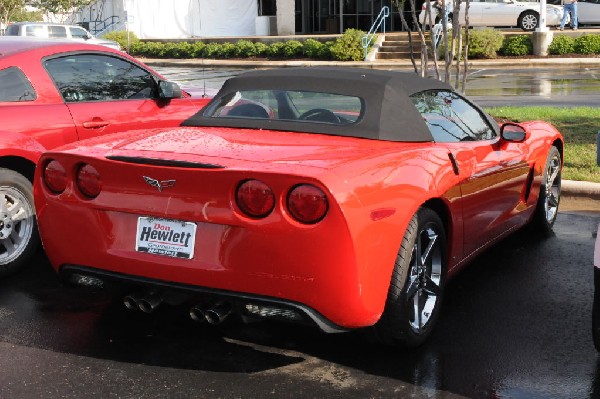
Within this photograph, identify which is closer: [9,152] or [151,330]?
[151,330]

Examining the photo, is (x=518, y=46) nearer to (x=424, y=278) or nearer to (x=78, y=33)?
(x=78, y=33)

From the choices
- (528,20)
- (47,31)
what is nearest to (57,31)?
(47,31)

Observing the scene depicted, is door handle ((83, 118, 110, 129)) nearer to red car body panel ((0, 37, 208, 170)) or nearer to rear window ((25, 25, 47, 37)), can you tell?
red car body panel ((0, 37, 208, 170))

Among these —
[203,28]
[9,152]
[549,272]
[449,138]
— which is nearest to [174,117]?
[9,152]

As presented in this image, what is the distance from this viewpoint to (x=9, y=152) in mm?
5816

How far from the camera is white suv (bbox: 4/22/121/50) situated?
32531 millimetres

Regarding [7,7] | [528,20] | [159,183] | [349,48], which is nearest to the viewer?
[159,183]

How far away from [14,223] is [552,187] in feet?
14.4

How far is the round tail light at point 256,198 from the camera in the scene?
3.96 metres

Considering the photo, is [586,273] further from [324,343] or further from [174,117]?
[174,117]

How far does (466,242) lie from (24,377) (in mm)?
2661

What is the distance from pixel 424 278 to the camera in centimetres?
464

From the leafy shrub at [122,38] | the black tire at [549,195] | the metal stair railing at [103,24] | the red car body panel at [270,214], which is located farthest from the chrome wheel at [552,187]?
the metal stair railing at [103,24]

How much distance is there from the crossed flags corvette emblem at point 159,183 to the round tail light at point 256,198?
0.36 m
